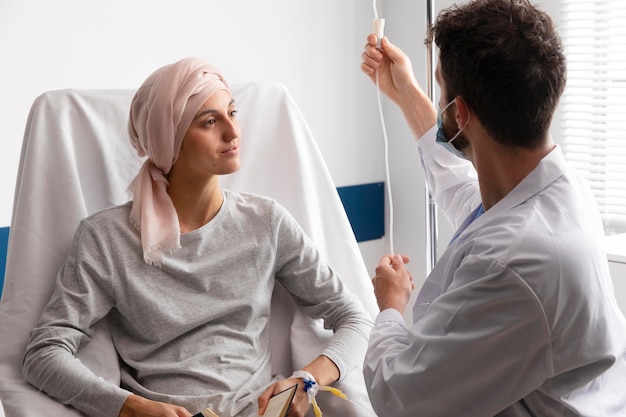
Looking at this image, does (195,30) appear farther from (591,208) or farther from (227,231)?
(591,208)

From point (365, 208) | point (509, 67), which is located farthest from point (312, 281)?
point (365, 208)

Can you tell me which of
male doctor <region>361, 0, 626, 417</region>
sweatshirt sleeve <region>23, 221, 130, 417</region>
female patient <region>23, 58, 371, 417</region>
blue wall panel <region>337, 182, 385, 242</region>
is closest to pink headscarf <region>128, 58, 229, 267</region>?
female patient <region>23, 58, 371, 417</region>

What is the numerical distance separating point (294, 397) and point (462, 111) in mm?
714

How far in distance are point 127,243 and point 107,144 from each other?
31cm

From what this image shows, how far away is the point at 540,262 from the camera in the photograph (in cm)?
121

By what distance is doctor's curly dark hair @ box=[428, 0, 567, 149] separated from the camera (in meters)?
1.28

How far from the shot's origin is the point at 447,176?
73.8 inches

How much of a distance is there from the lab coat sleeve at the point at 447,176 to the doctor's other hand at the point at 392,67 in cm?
13

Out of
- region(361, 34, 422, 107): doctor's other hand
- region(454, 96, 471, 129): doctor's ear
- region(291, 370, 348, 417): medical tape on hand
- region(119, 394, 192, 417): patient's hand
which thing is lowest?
region(291, 370, 348, 417): medical tape on hand

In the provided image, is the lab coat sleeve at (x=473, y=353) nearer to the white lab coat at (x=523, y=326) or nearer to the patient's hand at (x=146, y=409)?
the white lab coat at (x=523, y=326)

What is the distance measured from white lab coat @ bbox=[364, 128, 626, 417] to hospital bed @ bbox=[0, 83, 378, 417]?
52 centimetres

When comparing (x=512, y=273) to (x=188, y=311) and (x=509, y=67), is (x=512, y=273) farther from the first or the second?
(x=188, y=311)

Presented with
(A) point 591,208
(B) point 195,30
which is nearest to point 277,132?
(B) point 195,30

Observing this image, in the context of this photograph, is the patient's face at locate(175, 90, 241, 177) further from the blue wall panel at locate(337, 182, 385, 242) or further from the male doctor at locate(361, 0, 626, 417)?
the blue wall panel at locate(337, 182, 385, 242)
